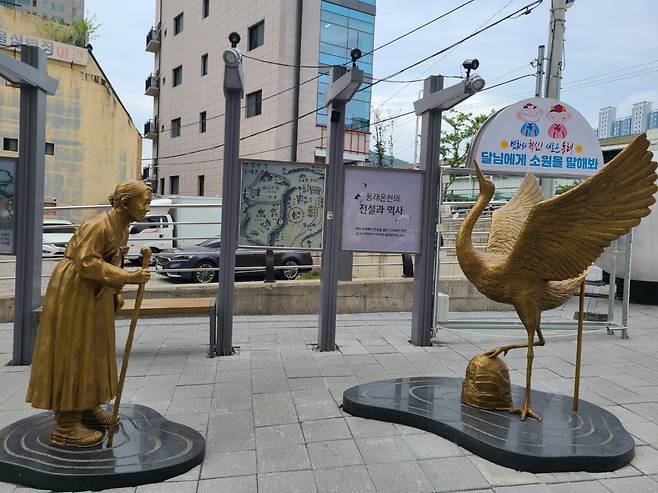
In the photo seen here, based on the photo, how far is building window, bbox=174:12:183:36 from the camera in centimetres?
2742

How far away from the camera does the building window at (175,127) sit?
2774 centimetres

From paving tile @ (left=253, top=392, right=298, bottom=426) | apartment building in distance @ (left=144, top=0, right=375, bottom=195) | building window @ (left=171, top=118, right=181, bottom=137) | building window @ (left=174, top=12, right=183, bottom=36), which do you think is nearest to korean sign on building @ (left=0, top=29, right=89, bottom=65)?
apartment building in distance @ (left=144, top=0, right=375, bottom=195)

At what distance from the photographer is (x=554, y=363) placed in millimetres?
5723

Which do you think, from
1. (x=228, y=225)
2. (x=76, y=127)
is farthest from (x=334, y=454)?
(x=76, y=127)

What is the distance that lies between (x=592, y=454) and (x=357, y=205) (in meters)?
3.58

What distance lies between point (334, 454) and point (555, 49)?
28.4 ft

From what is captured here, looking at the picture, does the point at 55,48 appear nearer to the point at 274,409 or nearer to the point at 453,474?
the point at 274,409

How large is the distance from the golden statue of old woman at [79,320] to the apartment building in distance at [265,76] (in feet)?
46.8

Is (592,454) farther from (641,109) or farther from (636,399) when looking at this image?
(641,109)

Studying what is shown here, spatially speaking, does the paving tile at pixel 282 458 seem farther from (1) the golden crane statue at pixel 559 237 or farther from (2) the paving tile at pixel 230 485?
(1) the golden crane statue at pixel 559 237

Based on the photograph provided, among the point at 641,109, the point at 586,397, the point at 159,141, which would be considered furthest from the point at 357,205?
the point at 159,141

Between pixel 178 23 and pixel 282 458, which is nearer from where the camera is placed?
pixel 282 458

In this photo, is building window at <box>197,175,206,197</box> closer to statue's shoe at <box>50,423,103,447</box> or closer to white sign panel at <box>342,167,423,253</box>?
white sign panel at <box>342,167,423,253</box>

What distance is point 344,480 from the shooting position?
304cm
